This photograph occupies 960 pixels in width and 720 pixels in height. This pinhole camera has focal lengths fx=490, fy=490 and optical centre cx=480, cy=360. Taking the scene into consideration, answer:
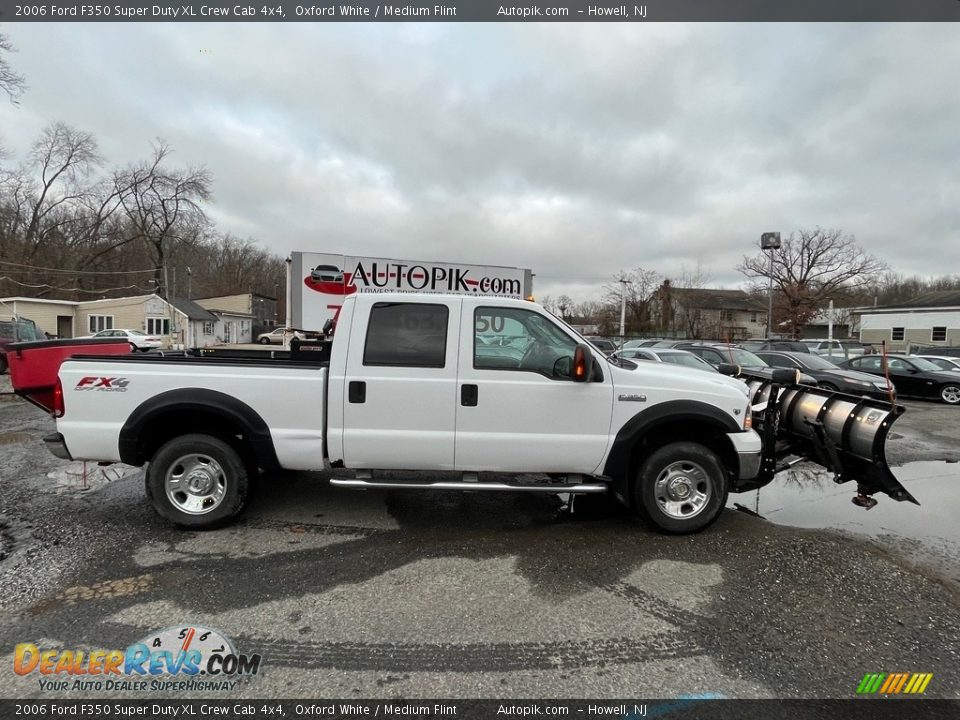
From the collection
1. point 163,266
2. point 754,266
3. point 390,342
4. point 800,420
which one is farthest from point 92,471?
point 163,266

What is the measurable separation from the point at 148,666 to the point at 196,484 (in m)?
1.83

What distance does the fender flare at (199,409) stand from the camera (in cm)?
394

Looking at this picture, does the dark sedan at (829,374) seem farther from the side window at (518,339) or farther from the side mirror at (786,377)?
the side window at (518,339)

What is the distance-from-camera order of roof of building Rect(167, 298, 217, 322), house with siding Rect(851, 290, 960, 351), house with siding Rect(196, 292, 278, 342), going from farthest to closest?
house with siding Rect(196, 292, 278, 342)
roof of building Rect(167, 298, 217, 322)
house with siding Rect(851, 290, 960, 351)

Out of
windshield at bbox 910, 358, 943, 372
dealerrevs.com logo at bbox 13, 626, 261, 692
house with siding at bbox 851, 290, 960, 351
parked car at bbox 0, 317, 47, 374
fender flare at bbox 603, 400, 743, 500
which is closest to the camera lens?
dealerrevs.com logo at bbox 13, 626, 261, 692

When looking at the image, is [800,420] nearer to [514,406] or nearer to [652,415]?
[652,415]

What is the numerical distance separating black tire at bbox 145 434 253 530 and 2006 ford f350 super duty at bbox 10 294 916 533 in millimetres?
12

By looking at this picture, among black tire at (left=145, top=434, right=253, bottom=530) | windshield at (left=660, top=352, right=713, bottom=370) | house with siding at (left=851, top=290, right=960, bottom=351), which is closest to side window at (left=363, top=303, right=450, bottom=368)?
black tire at (left=145, top=434, right=253, bottom=530)

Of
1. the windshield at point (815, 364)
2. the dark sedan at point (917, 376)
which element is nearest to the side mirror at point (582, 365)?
the windshield at point (815, 364)

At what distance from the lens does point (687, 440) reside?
4.22m

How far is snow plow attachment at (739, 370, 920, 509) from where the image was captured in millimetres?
3885

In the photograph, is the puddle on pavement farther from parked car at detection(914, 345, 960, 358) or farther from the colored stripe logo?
parked car at detection(914, 345, 960, 358)

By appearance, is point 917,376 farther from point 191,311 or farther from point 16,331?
point 191,311

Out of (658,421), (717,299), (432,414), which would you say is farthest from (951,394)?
(717,299)
